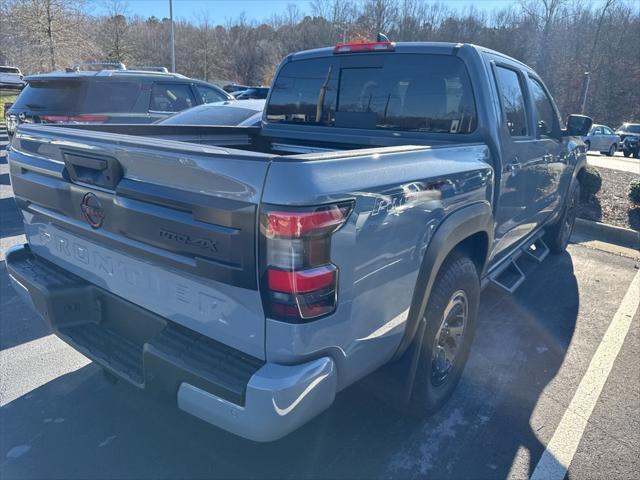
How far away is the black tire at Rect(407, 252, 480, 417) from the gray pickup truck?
13 mm

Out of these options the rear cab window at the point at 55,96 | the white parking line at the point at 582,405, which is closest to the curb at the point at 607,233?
the white parking line at the point at 582,405

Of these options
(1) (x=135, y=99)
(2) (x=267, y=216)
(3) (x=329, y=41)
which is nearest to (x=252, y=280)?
(2) (x=267, y=216)

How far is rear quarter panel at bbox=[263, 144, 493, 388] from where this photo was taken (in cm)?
180

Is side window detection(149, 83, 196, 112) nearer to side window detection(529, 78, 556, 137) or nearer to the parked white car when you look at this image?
side window detection(529, 78, 556, 137)

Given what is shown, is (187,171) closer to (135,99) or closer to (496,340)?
(496,340)

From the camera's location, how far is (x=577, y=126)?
189 inches

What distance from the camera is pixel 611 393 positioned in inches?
132

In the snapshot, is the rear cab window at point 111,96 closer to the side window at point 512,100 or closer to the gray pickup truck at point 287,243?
the gray pickup truck at point 287,243

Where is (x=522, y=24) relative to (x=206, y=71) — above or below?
above

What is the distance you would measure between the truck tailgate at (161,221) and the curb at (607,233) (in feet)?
22.6

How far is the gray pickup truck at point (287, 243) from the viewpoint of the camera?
5.91ft

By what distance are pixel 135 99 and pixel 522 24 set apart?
50319mm

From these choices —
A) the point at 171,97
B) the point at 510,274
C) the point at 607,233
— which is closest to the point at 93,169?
the point at 510,274

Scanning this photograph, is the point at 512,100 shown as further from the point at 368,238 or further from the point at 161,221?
the point at 161,221
